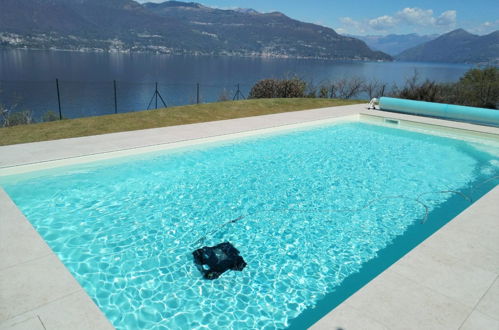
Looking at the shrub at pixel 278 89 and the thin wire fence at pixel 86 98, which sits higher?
the shrub at pixel 278 89

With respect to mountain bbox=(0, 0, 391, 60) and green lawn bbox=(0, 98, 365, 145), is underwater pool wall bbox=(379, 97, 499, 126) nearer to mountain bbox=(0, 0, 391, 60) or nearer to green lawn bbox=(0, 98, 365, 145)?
green lawn bbox=(0, 98, 365, 145)

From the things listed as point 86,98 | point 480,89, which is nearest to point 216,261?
point 480,89

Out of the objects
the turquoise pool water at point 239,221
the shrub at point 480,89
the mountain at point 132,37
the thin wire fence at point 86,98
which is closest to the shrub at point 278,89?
the thin wire fence at point 86,98

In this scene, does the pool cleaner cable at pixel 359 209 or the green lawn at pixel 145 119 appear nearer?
the pool cleaner cable at pixel 359 209

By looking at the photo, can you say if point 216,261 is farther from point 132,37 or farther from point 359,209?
point 132,37

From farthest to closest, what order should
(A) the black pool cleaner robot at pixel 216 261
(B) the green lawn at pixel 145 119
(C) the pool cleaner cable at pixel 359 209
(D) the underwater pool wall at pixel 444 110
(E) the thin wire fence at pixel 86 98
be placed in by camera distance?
(E) the thin wire fence at pixel 86 98
(D) the underwater pool wall at pixel 444 110
(B) the green lawn at pixel 145 119
(C) the pool cleaner cable at pixel 359 209
(A) the black pool cleaner robot at pixel 216 261

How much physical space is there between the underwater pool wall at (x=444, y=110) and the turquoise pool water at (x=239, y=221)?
12.4ft

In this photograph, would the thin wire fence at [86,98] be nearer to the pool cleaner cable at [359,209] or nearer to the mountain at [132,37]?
the pool cleaner cable at [359,209]

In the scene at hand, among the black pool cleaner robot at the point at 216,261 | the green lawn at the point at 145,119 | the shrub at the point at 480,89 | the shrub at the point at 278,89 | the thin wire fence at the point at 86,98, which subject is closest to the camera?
the black pool cleaner robot at the point at 216,261

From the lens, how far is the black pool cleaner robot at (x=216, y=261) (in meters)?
4.03

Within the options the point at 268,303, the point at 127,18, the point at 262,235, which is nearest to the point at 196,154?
the point at 262,235

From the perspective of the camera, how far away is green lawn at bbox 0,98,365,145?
8.41m

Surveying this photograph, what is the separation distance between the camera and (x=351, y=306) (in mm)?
3090

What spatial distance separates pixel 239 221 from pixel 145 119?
6420 mm
